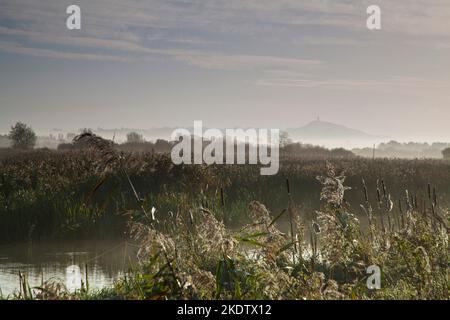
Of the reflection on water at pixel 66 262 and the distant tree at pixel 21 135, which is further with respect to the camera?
the distant tree at pixel 21 135

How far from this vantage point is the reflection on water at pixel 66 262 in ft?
39.9

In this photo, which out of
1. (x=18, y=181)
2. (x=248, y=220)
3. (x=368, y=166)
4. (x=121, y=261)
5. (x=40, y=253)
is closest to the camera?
(x=121, y=261)

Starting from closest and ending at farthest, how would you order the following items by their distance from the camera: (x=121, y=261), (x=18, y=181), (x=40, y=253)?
(x=121, y=261) < (x=40, y=253) < (x=18, y=181)

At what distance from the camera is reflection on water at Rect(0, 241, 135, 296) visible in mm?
12172

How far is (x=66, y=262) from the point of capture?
46.5ft

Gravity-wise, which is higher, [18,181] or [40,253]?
[18,181]

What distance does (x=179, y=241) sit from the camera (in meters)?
11.5

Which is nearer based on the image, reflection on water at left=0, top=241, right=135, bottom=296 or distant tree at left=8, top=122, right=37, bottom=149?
reflection on water at left=0, top=241, right=135, bottom=296

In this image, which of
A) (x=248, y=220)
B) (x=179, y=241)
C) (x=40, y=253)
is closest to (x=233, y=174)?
(x=248, y=220)

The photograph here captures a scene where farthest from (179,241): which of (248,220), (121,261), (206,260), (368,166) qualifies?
(368,166)

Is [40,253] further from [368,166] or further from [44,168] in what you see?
[368,166]

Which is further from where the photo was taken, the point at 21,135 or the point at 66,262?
the point at 21,135
